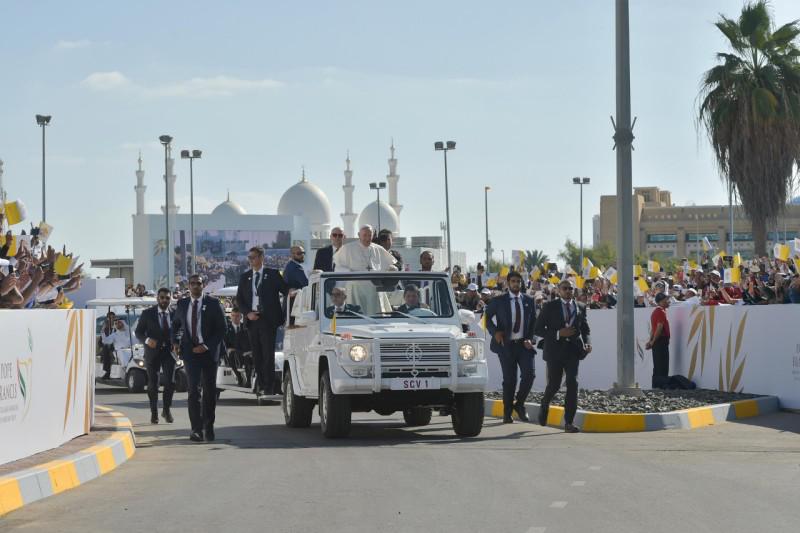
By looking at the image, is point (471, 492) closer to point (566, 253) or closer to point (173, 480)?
point (173, 480)

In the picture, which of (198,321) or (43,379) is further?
(198,321)

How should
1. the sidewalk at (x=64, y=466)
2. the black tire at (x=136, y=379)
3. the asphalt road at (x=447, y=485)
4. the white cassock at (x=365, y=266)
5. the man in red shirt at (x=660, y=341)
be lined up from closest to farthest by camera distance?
the asphalt road at (x=447, y=485) → the sidewalk at (x=64, y=466) → the white cassock at (x=365, y=266) → the man in red shirt at (x=660, y=341) → the black tire at (x=136, y=379)

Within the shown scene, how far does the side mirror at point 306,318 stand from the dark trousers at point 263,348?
1448 millimetres

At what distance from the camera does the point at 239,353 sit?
2331 centimetres

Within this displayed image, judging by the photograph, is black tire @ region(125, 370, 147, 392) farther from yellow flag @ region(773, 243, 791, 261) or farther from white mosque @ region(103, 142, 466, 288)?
white mosque @ region(103, 142, 466, 288)

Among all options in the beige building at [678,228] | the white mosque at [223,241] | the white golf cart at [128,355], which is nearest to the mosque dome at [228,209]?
the white mosque at [223,241]

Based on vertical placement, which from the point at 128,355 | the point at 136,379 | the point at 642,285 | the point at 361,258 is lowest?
the point at 136,379

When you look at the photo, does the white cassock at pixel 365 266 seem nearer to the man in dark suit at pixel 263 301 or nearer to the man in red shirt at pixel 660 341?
the man in dark suit at pixel 263 301

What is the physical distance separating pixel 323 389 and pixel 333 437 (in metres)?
0.56

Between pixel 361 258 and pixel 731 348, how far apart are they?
6.42 metres

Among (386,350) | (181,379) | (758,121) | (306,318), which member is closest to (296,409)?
(306,318)

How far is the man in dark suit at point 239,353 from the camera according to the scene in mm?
22969

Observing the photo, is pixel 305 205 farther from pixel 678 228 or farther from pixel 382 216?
pixel 678 228

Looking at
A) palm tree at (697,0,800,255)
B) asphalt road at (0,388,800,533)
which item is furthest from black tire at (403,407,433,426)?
palm tree at (697,0,800,255)
